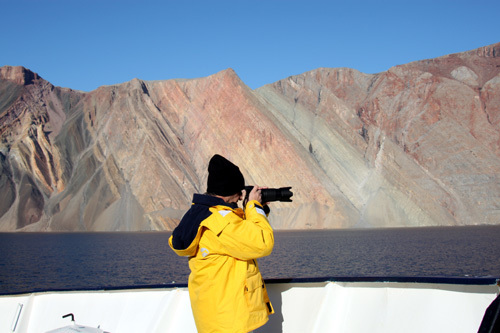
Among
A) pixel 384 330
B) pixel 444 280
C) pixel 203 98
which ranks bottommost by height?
pixel 384 330

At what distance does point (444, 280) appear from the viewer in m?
3.49

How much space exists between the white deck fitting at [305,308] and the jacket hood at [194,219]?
1036mm

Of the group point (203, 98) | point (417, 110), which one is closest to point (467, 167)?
point (417, 110)

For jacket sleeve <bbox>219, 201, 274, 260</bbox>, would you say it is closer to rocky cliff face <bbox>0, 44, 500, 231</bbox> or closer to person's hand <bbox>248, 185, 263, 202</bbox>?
person's hand <bbox>248, 185, 263, 202</bbox>

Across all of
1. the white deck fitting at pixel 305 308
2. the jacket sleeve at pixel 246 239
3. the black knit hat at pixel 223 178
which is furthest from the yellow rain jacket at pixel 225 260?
the white deck fitting at pixel 305 308

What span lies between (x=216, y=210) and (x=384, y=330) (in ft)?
4.85

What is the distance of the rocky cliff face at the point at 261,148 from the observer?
6750 centimetres

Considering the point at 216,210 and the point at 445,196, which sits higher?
the point at 445,196

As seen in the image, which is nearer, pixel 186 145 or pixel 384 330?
pixel 384 330

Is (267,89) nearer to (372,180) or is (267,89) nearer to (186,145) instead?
(186,145)

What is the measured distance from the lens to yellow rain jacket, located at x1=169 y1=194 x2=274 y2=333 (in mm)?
3336

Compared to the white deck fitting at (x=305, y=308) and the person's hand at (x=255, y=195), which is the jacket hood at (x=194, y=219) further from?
the white deck fitting at (x=305, y=308)

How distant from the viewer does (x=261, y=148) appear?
70.6 meters

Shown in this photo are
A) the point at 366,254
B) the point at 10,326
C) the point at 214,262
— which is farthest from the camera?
the point at 366,254
